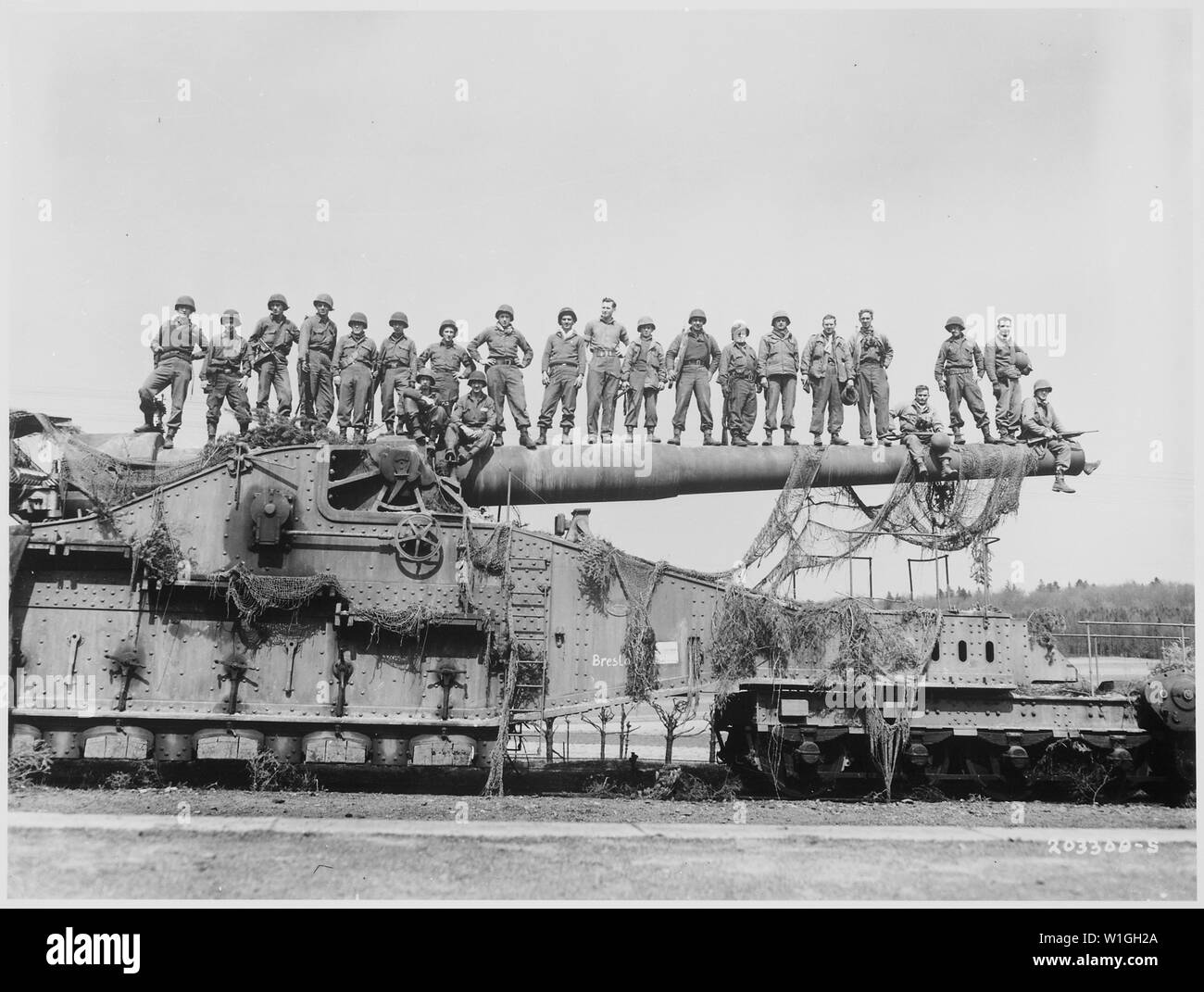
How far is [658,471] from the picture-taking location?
13.0 metres

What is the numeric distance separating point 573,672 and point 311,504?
328 cm

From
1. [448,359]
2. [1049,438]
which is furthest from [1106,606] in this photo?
[448,359]

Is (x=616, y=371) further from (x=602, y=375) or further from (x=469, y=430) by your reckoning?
(x=469, y=430)

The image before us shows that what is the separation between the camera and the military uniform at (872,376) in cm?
1390

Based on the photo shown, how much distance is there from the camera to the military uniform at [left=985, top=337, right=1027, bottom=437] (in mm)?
13547

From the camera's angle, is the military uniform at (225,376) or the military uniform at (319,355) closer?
the military uniform at (225,376)

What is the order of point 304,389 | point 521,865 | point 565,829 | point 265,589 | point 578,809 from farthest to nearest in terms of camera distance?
point 304,389 → point 265,589 → point 578,809 → point 565,829 → point 521,865

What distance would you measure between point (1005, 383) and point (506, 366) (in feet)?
19.9

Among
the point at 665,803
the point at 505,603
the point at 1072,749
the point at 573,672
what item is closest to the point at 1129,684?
the point at 1072,749

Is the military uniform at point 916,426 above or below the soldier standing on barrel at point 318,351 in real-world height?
below

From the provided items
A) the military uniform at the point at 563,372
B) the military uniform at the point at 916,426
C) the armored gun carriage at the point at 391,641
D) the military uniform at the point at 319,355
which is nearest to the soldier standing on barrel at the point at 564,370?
the military uniform at the point at 563,372

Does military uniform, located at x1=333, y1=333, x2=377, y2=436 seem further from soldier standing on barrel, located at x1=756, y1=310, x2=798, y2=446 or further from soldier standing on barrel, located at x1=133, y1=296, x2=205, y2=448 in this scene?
soldier standing on barrel, located at x1=756, y1=310, x2=798, y2=446

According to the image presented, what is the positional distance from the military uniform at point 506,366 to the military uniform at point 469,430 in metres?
0.59

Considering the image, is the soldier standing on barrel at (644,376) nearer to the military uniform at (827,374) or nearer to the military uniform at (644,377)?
the military uniform at (644,377)
